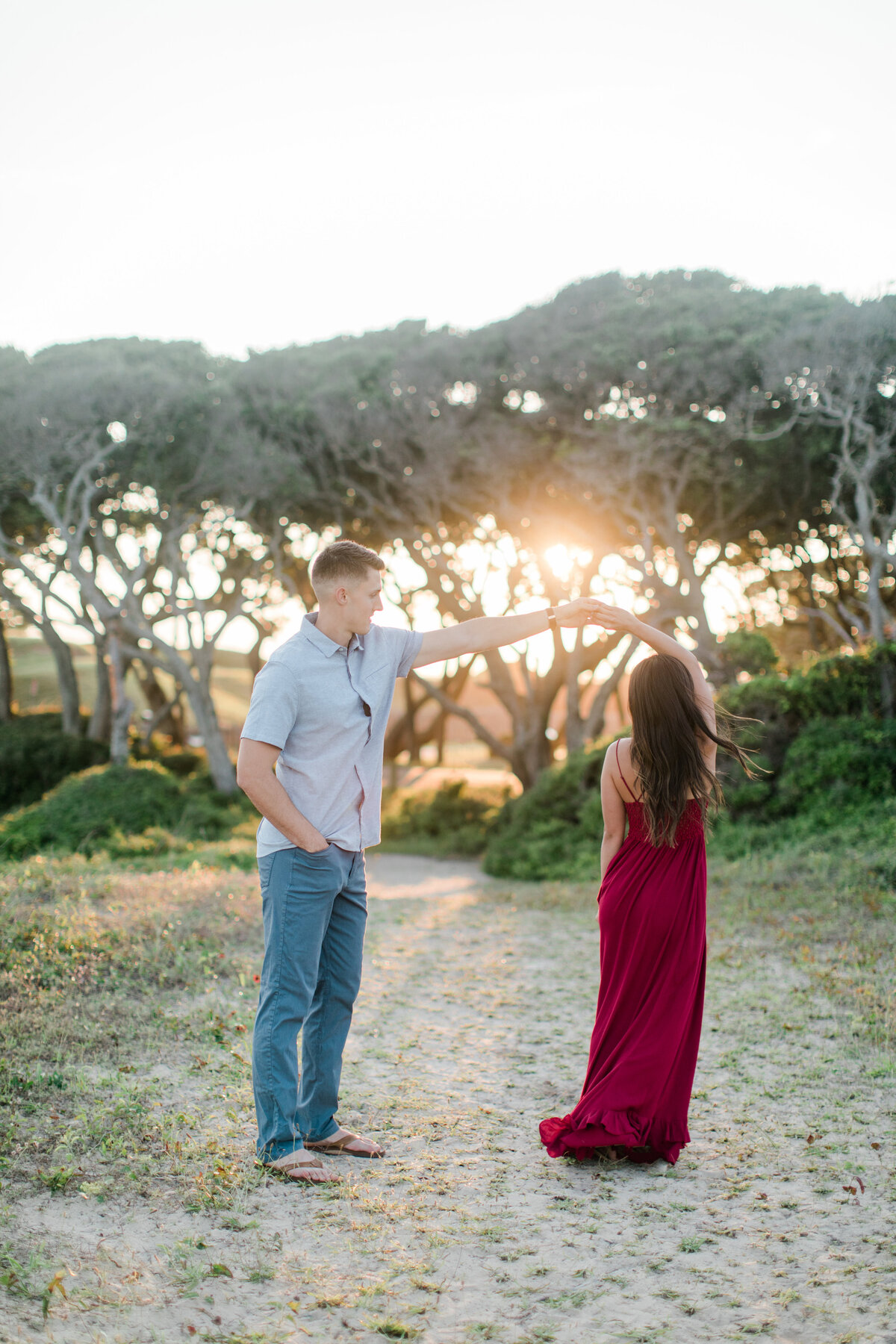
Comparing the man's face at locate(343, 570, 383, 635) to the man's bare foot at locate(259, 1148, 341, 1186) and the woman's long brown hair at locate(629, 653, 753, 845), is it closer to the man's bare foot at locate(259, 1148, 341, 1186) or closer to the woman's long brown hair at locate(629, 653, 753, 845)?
the woman's long brown hair at locate(629, 653, 753, 845)

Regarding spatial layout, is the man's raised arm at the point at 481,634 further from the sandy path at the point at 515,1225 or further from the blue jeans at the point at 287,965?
the sandy path at the point at 515,1225

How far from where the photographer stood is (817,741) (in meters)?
11.4

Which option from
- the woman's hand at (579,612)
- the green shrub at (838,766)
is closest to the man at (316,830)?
the woman's hand at (579,612)

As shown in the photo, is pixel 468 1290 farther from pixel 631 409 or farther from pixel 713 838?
pixel 631 409

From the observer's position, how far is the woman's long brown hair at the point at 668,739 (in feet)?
12.4

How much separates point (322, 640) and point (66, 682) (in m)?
22.2

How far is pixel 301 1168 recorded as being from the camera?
352cm

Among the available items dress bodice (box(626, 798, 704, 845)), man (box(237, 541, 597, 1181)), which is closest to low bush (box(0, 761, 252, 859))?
man (box(237, 541, 597, 1181))

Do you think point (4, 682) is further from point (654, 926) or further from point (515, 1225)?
point (515, 1225)

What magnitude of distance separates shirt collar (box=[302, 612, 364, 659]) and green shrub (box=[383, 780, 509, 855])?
13.6m

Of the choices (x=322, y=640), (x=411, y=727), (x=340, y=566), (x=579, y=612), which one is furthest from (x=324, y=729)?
(x=411, y=727)

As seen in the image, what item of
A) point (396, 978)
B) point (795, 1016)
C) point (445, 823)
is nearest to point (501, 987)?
point (396, 978)

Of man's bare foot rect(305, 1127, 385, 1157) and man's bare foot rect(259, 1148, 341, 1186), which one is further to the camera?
man's bare foot rect(305, 1127, 385, 1157)

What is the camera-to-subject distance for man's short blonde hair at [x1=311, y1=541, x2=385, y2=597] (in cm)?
368
